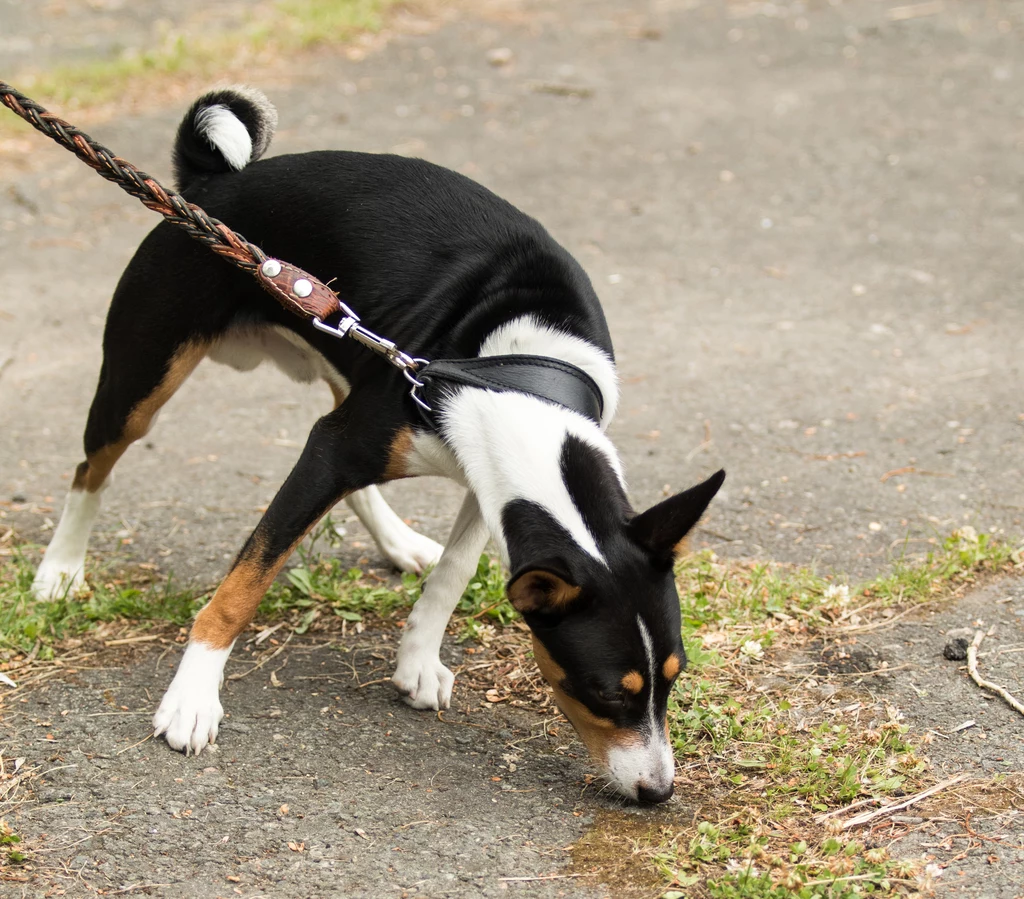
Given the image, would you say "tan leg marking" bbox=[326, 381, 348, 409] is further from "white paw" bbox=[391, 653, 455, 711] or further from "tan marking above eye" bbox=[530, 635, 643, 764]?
"tan marking above eye" bbox=[530, 635, 643, 764]

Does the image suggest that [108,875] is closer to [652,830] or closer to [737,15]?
[652,830]

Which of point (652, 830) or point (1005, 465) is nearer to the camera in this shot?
point (652, 830)

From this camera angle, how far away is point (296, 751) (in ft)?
10.5

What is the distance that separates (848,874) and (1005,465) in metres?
2.70

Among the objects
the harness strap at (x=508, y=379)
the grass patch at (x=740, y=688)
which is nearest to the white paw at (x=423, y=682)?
the grass patch at (x=740, y=688)

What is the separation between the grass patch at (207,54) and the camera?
8.57m

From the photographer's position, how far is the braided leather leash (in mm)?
3162

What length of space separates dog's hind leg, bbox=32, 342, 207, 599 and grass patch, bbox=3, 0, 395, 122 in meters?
5.32

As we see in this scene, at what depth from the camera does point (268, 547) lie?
10.6ft

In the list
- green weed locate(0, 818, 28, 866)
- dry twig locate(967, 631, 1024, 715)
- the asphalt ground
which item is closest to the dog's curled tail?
the asphalt ground

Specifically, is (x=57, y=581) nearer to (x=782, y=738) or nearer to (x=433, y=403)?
(x=433, y=403)

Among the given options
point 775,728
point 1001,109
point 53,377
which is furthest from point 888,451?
point 1001,109

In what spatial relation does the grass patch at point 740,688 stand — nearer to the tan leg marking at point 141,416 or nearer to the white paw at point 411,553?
the white paw at point 411,553

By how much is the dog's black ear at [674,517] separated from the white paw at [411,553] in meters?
1.53
